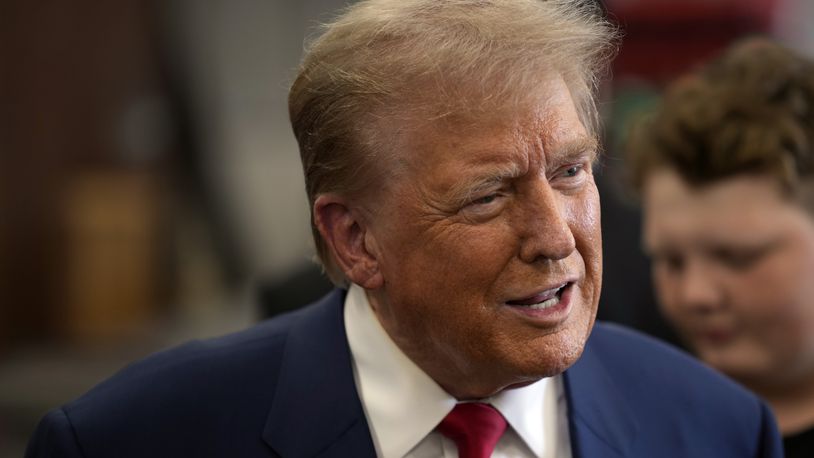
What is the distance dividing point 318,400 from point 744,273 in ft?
3.70

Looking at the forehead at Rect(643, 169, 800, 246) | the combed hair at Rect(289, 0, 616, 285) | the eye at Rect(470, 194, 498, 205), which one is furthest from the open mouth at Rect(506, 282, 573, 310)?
the forehead at Rect(643, 169, 800, 246)

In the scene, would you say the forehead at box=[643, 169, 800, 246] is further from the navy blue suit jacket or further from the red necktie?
the red necktie

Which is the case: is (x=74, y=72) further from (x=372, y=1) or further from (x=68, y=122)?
(x=372, y=1)

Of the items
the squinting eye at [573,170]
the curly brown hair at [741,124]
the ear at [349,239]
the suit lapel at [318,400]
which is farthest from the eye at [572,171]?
the curly brown hair at [741,124]

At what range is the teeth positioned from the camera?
169 centimetres

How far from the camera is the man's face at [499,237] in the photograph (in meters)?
1.65

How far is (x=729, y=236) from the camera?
2527 mm

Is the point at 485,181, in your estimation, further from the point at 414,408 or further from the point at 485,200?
the point at 414,408

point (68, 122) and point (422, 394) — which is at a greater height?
point (422, 394)

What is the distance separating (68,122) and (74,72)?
0.30m

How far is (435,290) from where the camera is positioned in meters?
1.70

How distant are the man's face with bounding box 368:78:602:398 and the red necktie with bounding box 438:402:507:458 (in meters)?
0.10

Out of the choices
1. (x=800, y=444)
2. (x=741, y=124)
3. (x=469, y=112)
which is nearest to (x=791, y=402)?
(x=800, y=444)

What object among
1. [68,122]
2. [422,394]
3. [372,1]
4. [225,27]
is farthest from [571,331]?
[225,27]
